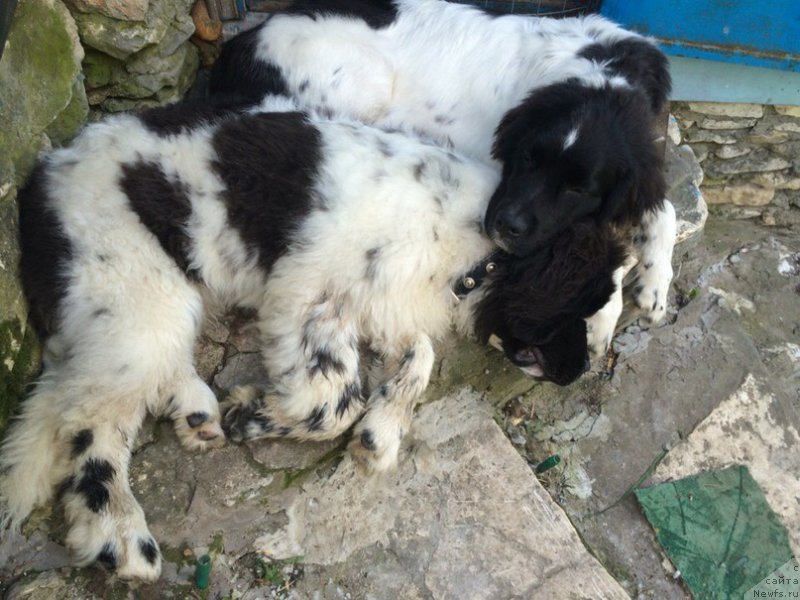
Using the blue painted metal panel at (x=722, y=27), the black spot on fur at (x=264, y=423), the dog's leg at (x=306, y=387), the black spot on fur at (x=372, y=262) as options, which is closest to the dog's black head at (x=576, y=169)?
the black spot on fur at (x=372, y=262)

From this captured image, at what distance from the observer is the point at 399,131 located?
3.66 m

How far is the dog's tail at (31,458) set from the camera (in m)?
2.56

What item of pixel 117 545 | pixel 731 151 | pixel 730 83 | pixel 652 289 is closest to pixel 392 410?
pixel 117 545

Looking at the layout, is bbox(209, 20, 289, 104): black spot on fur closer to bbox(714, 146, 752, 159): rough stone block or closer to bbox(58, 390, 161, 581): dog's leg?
bbox(58, 390, 161, 581): dog's leg

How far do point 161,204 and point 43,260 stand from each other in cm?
50

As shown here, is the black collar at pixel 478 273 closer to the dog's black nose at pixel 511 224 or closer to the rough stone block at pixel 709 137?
the dog's black nose at pixel 511 224

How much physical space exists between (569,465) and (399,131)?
1886 mm

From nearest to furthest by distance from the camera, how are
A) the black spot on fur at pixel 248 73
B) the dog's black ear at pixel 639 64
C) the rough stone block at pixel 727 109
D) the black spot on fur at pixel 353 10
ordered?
the dog's black ear at pixel 639 64 < the black spot on fur at pixel 248 73 < the black spot on fur at pixel 353 10 < the rough stone block at pixel 727 109

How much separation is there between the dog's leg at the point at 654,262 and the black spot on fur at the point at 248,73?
81.7 inches

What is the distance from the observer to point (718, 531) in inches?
131

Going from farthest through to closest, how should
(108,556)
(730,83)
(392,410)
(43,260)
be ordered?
1. (730,83)
2. (392,410)
3. (43,260)
4. (108,556)

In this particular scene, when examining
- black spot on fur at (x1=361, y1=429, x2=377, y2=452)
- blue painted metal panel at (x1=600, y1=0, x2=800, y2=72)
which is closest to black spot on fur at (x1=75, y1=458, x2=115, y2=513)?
black spot on fur at (x1=361, y1=429, x2=377, y2=452)

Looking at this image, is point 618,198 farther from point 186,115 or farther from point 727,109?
point 727,109

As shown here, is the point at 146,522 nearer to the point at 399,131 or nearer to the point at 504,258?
the point at 504,258
